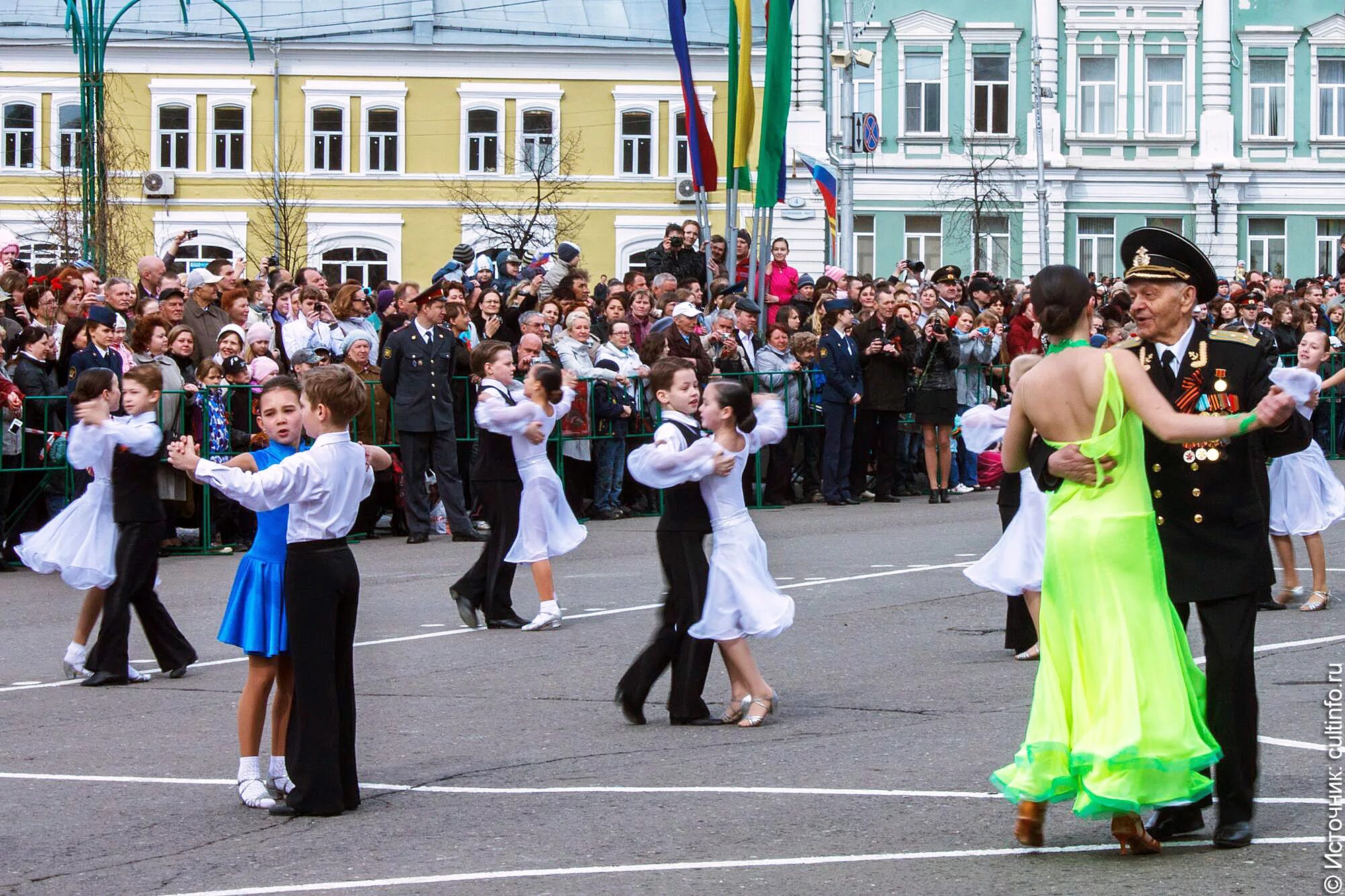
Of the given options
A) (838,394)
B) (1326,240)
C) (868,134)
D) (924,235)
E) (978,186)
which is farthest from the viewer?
(1326,240)

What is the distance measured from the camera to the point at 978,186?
170ft

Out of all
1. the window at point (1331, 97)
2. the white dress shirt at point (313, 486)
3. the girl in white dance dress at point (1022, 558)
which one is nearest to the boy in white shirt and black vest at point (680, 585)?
the girl in white dance dress at point (1022, 558)

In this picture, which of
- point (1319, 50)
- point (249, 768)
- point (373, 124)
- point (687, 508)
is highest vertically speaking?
point (1319, 50)

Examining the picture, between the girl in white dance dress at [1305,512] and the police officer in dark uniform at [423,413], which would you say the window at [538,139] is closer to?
the police officer in dark uniform at [423,413]

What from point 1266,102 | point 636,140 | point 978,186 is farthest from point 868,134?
point 1266,102

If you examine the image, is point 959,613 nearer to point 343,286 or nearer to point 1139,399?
point 1139,399

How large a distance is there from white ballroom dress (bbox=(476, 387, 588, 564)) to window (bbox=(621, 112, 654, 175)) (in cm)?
4255

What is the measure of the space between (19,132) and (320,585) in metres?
49.4

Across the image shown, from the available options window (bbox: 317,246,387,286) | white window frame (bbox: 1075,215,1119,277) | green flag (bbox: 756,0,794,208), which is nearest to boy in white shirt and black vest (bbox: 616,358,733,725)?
green flag (bbox: 756,0,794,208)

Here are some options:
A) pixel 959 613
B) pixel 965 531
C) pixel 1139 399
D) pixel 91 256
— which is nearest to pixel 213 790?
pixel 1139 399

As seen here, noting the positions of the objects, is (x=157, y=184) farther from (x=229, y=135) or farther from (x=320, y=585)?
(x=320, y=585)

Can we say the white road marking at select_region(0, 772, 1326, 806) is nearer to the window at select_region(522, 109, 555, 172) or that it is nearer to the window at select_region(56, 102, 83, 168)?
the window at select_region(522, 109, 555, 172)

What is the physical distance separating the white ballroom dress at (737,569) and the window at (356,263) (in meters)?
45.6

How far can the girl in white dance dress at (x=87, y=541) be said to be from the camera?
11078 mm
